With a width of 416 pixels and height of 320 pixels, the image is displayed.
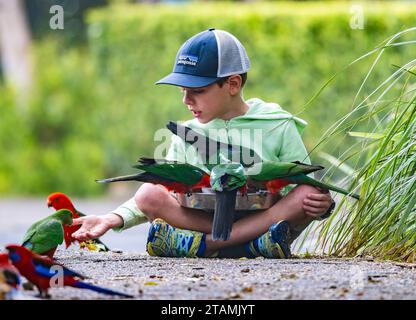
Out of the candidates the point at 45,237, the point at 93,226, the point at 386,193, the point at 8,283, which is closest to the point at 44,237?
the point at 45,237

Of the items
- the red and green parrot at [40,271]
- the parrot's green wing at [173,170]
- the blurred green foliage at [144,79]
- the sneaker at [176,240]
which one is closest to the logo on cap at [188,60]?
the parrot's green wing at [173,170]

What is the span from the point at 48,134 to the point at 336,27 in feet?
14.9

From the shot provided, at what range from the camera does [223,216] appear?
12.3ft

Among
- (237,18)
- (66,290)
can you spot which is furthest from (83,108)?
(66,290)

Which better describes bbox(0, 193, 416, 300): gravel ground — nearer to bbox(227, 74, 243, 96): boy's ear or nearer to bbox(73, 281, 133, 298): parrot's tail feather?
bbox(73, 281, 133, 298): parrot's tail feather

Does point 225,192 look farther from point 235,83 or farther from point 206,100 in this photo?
point 235,83

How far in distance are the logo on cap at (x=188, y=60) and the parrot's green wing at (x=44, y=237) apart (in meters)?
0.98

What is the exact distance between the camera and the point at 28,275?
114 inches

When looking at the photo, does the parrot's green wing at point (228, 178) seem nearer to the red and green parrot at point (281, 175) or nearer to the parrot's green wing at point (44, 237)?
the red and green parrot at point (281, 175)

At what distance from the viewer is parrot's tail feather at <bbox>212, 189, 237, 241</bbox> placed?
12.2ft

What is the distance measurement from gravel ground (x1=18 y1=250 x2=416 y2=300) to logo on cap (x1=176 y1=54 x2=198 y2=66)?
868mm

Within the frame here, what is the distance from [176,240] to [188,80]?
2.30ft

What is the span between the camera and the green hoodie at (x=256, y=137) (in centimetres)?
402

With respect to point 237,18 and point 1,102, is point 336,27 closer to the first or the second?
point 237,18
